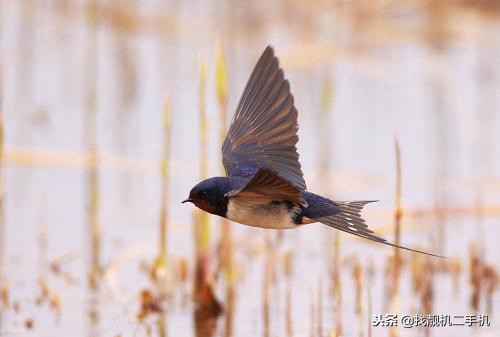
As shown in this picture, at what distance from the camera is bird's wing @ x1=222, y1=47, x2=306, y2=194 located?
11.5 feet

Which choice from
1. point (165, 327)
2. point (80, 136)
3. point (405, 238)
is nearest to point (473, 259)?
point (405, 238)

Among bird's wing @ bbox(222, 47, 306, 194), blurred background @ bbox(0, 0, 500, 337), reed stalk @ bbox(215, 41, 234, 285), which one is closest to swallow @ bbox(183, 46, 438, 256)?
bird's wing @ bbox(222, 47, 306, 194)

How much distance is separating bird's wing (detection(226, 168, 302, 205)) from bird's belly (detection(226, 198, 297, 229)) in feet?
0.10

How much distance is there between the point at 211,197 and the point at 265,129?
1.71 ft

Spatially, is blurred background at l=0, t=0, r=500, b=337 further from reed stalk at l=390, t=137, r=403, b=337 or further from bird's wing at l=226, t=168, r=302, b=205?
bird's wing at l=226, t=168, r=302, b=205

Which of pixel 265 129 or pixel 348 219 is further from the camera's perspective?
pixel 265 129

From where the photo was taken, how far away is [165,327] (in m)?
4.26

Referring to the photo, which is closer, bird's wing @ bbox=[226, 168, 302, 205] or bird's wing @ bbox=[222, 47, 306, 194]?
bird's wing @ bbox=[226, 168, 302, 205]

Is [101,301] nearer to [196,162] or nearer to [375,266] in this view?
[375,266]

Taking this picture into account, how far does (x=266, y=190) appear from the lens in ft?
9.76

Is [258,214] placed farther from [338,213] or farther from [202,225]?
[202,225]

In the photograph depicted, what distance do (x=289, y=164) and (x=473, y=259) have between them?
5.10 ft

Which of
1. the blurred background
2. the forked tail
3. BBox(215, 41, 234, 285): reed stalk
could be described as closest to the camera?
the forked tail

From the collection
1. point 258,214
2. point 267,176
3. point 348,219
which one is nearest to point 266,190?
point 267,176
